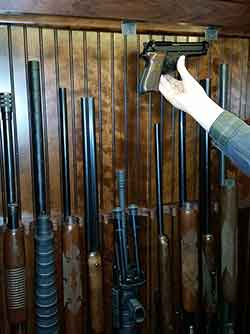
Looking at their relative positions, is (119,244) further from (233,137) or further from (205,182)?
(233,137)

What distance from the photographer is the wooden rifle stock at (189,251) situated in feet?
4.97

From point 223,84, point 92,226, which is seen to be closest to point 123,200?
point 92,226

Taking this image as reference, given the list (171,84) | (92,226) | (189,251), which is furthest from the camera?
(189,251)

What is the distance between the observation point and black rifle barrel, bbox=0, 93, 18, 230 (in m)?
1.25

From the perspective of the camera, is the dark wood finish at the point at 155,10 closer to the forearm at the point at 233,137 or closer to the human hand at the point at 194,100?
the human hand at the point at 194,100

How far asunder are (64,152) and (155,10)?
0.64 meters

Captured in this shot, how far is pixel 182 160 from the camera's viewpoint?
1.51 metres

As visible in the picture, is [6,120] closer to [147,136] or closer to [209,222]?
[147,136]

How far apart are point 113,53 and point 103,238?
775 millimetres

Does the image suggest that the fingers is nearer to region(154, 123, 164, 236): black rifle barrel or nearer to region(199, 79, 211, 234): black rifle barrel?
region(154, 123, 164, 236): black rifle barrel

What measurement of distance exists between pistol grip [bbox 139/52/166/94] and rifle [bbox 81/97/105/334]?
0.24 metres

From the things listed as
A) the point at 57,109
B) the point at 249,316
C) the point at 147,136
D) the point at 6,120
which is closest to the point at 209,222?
the point at 147,136

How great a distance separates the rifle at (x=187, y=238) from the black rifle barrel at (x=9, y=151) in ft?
2.25

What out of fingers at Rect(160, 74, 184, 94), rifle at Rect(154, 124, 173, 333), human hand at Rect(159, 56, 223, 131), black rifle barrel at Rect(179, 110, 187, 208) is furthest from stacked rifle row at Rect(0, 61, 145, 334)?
human hand at Rect(159, 56, 223, 131)
